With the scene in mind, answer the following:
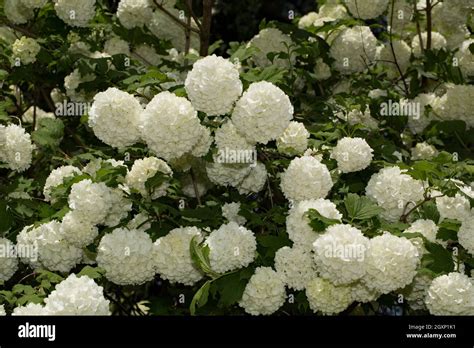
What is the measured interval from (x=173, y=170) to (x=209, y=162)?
0.18 meters

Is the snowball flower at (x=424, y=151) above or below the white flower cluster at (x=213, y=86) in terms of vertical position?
below

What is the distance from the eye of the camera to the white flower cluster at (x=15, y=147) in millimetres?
3371

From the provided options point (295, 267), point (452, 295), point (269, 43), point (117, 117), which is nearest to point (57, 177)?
point (117, 117)

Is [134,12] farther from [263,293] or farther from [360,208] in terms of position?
[263,293]

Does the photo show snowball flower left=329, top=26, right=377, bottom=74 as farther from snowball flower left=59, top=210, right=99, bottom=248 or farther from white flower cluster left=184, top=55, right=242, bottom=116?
snowball flower left=59, top=210, right=99, bottom=248

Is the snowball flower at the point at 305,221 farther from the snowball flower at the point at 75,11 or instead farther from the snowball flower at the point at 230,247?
the snowball flower at the point at 75,11

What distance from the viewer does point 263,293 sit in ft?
9.02

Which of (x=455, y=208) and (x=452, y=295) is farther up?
(x=455, y=208)

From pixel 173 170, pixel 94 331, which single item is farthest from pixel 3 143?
pixel 94 331

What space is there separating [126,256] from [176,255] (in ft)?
0.58

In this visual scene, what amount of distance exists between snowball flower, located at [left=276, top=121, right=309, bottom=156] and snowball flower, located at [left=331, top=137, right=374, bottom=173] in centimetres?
14

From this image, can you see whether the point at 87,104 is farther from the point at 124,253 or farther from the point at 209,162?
the point at 124,253

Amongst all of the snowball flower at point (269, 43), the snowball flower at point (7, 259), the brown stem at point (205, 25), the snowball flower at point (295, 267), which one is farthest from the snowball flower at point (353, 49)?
the snowball flower at point (7, 259)

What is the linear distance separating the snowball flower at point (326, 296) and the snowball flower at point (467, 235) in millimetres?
431
